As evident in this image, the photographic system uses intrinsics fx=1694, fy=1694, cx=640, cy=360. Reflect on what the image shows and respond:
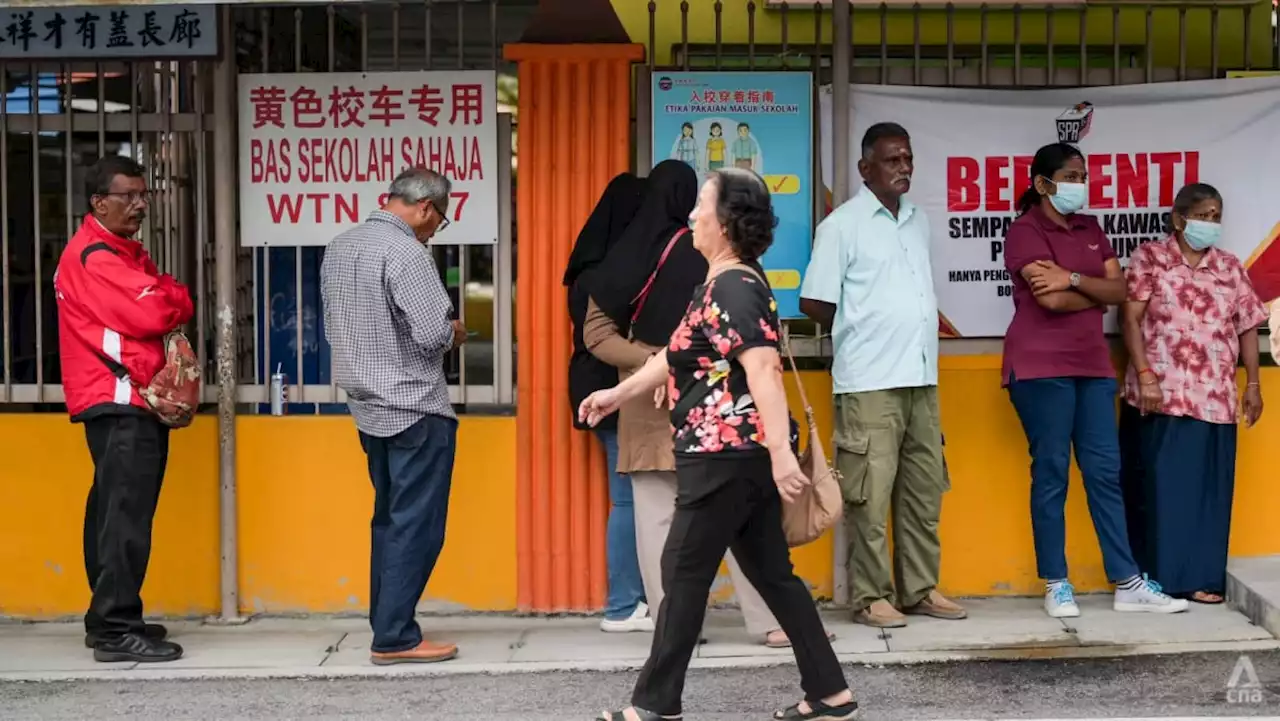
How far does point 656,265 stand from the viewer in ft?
20.2

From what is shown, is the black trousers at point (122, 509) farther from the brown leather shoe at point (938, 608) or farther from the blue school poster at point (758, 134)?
the brown leather shoe at point (938, 608)

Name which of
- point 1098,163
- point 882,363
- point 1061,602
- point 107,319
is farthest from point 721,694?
point 1098,163

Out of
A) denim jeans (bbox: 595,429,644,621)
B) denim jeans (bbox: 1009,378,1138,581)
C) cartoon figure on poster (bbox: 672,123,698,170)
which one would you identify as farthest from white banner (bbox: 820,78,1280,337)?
denim jeans (bbox: 595,429,644,621)

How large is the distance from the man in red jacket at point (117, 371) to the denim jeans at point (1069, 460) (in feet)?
11.0

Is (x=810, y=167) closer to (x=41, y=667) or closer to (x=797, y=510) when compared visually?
(x=797, y=510)

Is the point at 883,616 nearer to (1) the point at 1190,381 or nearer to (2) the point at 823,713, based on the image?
(2) the point at 823,713

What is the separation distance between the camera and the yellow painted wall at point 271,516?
7.06 metres

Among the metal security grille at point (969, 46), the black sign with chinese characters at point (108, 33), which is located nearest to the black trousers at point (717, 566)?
the metal security grille at point (969, 46)

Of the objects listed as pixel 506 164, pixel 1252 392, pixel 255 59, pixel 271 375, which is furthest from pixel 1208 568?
pixel 255 59

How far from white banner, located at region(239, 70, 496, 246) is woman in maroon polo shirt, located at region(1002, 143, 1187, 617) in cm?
220

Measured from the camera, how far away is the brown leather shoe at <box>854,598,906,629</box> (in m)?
6.63

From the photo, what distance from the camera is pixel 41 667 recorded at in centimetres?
635

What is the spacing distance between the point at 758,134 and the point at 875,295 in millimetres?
930

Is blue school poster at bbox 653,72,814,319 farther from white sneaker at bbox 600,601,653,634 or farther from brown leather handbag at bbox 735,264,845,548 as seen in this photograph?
brown leather handbag at bbox 735,264,845,548
